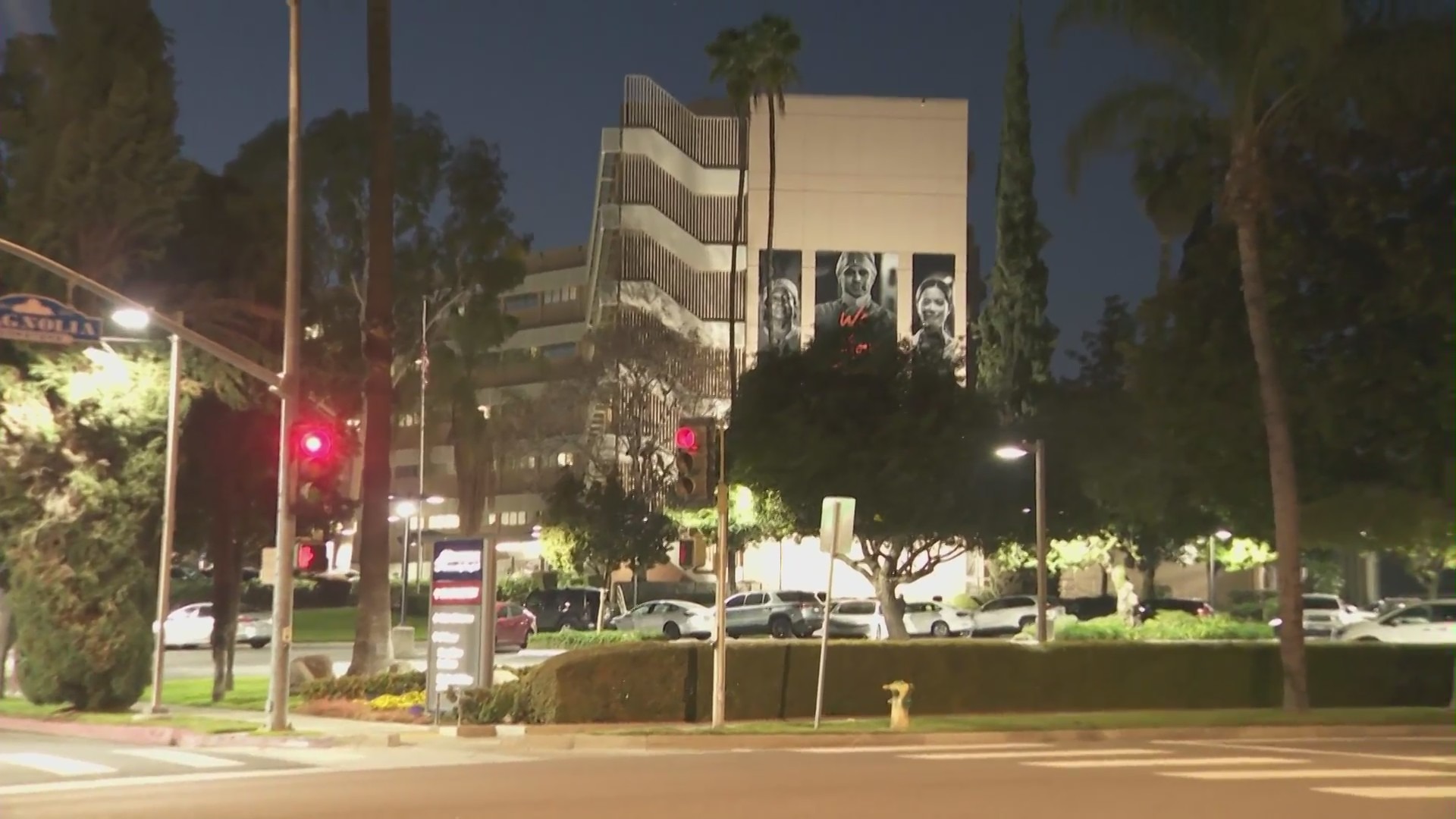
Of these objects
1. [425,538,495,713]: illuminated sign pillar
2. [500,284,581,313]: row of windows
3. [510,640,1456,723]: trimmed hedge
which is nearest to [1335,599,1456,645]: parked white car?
[510,640,1456,723]: trimmed hedge

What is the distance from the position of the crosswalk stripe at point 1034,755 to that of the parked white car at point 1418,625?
80.6ft

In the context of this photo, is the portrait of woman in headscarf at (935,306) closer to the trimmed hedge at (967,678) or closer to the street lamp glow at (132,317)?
the trimmed hedge at (967,678)

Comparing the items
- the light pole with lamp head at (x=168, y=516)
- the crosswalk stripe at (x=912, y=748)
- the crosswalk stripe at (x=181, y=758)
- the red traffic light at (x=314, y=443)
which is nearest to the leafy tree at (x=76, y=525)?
the light pole with lamp head at (x=168, y=516)

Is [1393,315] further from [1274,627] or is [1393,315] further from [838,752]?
[1274,627]

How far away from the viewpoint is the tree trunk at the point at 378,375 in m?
28.2

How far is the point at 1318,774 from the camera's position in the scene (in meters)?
17.0

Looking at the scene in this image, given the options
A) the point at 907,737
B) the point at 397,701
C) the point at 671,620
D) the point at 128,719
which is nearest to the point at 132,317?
the point at 128,719

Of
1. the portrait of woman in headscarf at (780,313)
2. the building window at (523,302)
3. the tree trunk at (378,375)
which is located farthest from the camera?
the building window at (523,302)

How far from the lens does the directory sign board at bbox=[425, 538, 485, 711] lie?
77.8 feet

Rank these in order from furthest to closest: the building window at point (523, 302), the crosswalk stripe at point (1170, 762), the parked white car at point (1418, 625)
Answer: the building window at point (523, 302) < the parked white car at point (1418, 625) < the crosswalk stripe at point (1170, 762)

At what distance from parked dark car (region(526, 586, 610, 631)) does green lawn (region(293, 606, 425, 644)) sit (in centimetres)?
435

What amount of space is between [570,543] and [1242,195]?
34.1 m

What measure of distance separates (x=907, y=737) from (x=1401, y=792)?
27.9ft

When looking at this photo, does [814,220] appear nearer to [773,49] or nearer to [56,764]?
[773,49]
